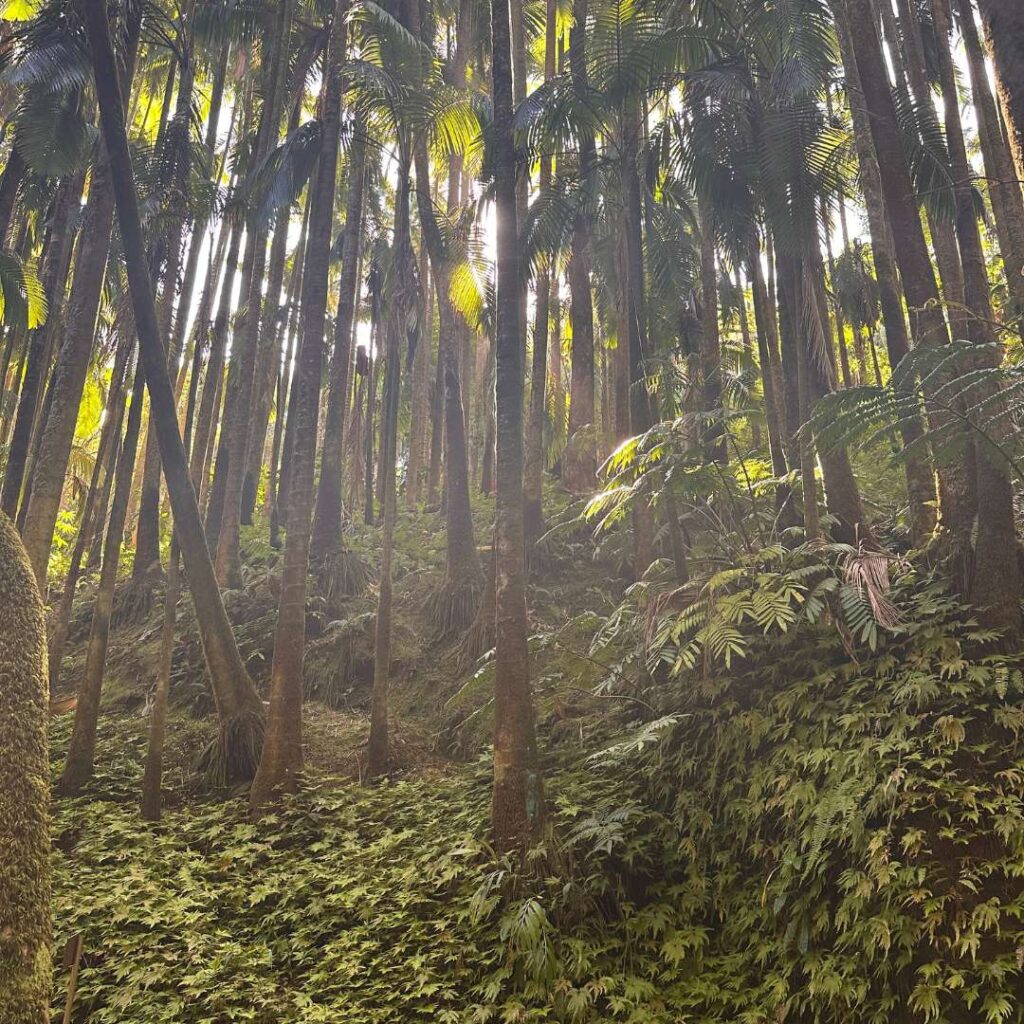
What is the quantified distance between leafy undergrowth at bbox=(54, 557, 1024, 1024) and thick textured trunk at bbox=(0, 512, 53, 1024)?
3168 millimetres

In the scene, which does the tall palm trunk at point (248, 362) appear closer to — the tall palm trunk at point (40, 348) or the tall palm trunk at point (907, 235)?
the tall palm trunk at point (40, 348)

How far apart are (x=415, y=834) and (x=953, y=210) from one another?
8.31 m

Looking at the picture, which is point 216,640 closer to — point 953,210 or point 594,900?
point 594,900

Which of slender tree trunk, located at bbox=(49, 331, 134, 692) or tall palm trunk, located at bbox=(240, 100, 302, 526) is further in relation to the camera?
tall palm trunk, located at bbox=(240, 100, 302, 526)

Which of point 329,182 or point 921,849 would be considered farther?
point 329,182

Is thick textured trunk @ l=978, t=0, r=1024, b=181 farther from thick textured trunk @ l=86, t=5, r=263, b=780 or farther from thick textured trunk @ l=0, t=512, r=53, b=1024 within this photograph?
thick textured trunk @ l=86, t=5, r=263, b=780

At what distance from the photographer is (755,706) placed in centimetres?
602

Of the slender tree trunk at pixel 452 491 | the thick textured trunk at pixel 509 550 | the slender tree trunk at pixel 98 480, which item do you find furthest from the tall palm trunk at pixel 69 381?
the thick textured trunk at pixel 509 550

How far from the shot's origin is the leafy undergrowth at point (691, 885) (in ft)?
13.6

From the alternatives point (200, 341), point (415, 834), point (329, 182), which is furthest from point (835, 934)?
point (200, 341)

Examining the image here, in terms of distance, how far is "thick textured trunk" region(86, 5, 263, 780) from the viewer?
9.45m

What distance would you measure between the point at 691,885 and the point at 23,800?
4295 mm

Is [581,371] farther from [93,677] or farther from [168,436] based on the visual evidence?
[93,677]

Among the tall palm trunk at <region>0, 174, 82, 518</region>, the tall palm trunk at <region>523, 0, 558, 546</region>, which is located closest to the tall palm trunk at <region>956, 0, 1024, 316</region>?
the tall palm trunk at <region>523, 0, 558, 546</region>
